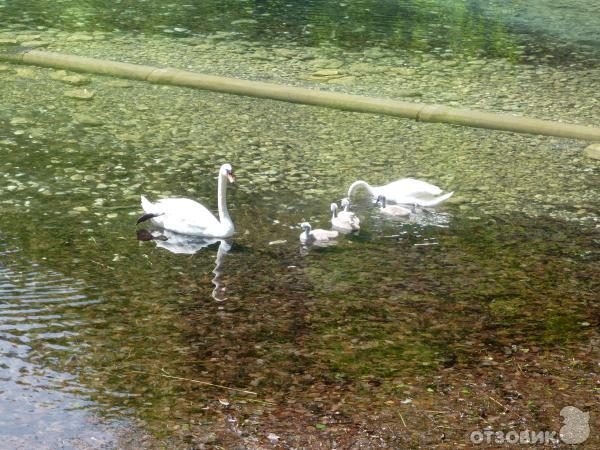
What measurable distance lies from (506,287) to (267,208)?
5.64ft

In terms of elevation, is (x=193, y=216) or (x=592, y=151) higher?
(x=193, y=216)

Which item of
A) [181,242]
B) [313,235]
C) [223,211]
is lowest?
[181,242]

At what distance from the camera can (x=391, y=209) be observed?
6992 millimetres

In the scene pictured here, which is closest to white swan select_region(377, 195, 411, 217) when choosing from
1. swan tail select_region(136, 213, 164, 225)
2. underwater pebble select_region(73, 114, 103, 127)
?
swan tail select_region(136, 213, 164, 225)

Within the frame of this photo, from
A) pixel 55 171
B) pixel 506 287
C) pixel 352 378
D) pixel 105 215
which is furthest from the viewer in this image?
pixel 55 171

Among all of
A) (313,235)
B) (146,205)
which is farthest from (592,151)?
(146,205)

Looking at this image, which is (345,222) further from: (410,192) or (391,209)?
(410,192)

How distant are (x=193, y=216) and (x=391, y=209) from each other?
129 cm

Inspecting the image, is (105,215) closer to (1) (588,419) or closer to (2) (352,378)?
(2) (352,378)

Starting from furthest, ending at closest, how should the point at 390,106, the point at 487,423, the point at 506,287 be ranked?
the point at 390,106, the point at 506,287, the point at 487,423

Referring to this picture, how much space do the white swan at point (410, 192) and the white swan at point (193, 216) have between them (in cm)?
90

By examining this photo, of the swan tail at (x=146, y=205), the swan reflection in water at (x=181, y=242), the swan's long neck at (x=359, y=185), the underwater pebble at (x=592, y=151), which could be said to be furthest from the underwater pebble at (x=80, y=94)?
the underwater pebble at (x=592, y=151)

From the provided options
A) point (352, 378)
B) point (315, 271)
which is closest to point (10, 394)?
point (352, 378)

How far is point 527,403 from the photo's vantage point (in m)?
4.84
